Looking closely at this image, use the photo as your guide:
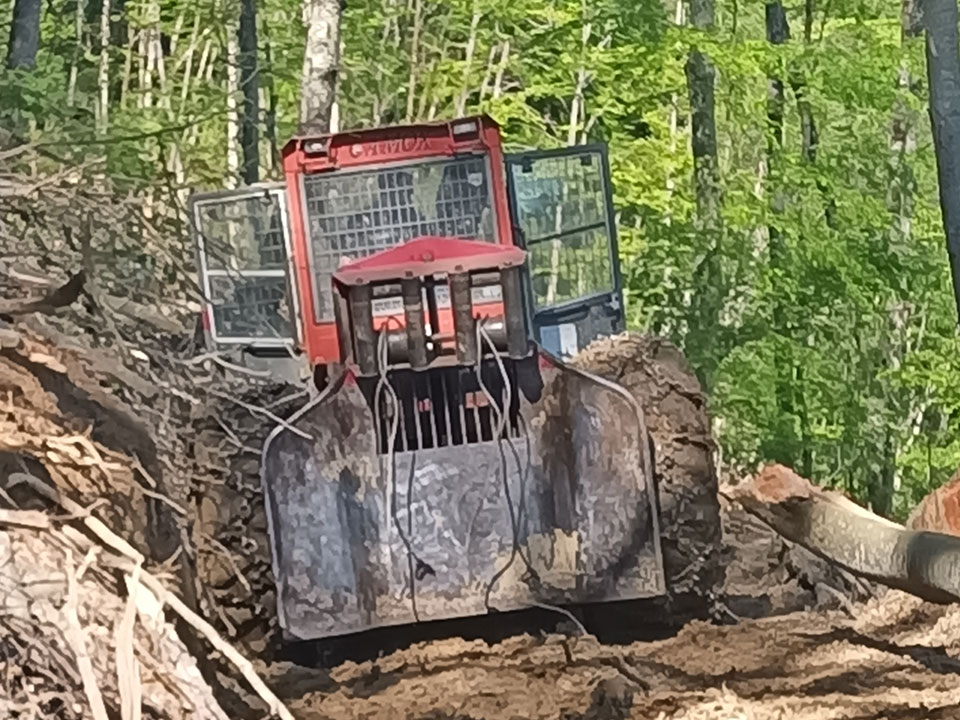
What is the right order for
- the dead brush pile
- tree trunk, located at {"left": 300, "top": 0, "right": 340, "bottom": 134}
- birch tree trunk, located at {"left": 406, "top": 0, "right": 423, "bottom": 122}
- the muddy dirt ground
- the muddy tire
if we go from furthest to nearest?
birch tree trunk, located at {"left": 406, "top": 0, "right": 423, "bottom": 122} → tree trunk, located at {"left": 300, "top": 0, "right": 340, "bottom": 134} → the muddy tire → the muddy dirt ground → the dead brush pile

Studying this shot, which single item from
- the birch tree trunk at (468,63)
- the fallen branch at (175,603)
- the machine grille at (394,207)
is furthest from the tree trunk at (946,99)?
the fallen branch at (175,603)

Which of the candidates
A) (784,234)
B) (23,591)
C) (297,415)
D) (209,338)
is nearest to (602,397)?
(297,415)

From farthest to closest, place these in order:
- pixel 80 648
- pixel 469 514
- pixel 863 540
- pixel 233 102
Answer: pixel 233 102 < pixel 863 540 < pixel 469 514 < pixel 80 648

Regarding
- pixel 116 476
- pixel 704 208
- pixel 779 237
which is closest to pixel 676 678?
pixel 116 476

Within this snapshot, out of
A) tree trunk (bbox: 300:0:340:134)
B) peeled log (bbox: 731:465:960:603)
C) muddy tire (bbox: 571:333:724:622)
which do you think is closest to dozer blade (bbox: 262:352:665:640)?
muddy tire (bbox: 571:333:724:622)

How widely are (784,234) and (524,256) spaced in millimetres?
5199

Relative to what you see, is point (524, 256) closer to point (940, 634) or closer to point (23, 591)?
point (940, 634)

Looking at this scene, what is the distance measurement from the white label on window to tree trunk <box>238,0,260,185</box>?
574 cm

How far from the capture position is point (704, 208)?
382 inches

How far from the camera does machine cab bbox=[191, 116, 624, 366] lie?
5.35 metres

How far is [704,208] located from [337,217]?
4.81 metres

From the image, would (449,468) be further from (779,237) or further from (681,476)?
(779,237)

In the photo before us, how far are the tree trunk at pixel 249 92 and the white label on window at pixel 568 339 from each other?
5.74 metres

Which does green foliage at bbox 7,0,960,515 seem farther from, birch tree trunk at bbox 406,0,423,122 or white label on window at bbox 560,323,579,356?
white label on window at bbox 560,323,579,356
